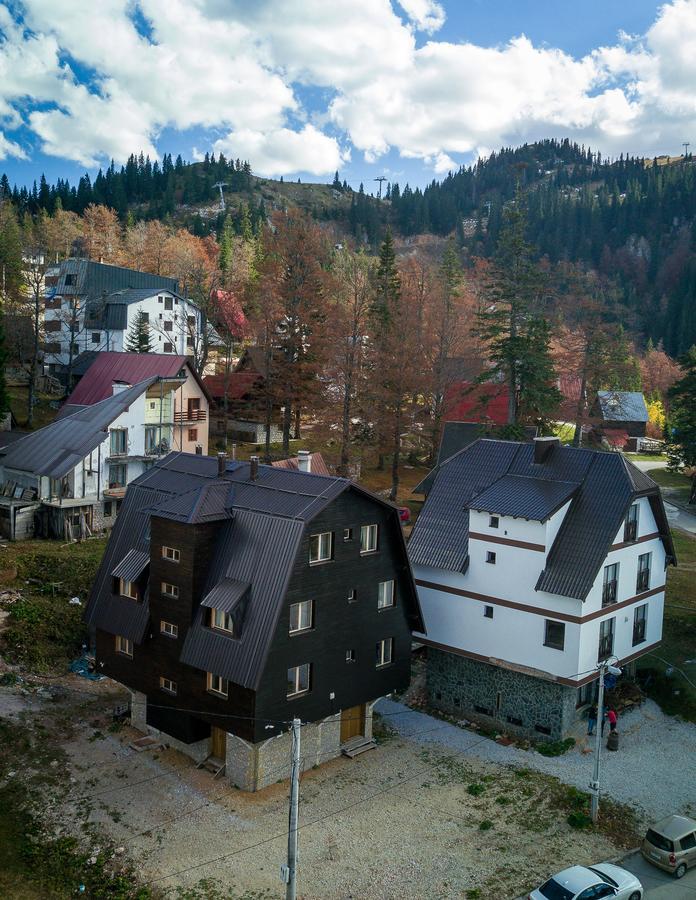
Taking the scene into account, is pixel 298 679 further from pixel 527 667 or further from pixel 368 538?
pixel 527 667

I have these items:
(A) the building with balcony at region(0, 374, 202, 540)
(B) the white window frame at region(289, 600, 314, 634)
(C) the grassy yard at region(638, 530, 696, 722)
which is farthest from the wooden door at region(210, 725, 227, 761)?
(A) the building with balcony at region(0, 374, 202, 540)

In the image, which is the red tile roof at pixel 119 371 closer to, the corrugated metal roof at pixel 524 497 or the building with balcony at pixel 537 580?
the building with balcony at pixel 537 580

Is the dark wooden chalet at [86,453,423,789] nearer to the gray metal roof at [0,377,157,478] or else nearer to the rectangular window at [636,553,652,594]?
the rectangular window at [636,553,652,594]

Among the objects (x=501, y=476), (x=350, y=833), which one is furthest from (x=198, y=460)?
(x=350, y=833)

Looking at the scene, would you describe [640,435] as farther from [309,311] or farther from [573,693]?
[573,693]

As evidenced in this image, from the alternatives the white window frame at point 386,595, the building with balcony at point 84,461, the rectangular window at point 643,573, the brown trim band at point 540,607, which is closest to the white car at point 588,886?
the brown trim band at point 540,607

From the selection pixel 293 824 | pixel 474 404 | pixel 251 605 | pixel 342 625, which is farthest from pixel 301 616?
pixel 474 404
